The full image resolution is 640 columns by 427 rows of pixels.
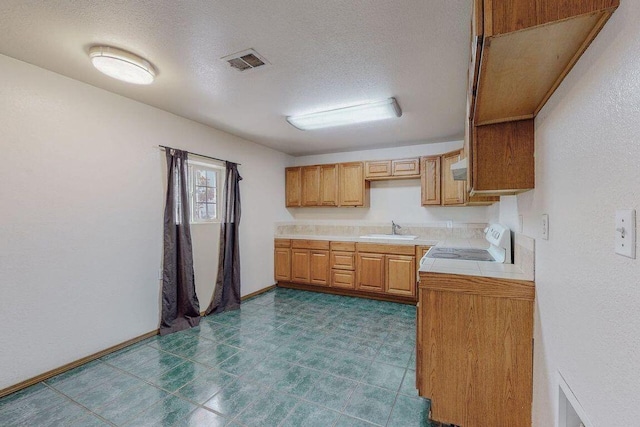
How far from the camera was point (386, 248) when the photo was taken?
3.95m

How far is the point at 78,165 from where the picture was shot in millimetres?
2316

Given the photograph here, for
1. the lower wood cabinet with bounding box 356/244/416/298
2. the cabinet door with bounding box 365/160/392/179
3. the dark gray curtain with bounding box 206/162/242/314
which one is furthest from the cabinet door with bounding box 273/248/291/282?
the cabinet door with bounding box 365/160/392/179

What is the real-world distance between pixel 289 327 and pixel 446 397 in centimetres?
183

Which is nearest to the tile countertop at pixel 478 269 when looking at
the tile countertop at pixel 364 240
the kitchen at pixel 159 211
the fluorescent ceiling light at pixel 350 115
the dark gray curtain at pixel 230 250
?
the kitchen at pixel 159 211

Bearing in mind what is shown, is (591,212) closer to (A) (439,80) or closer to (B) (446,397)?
(B) (446,397)

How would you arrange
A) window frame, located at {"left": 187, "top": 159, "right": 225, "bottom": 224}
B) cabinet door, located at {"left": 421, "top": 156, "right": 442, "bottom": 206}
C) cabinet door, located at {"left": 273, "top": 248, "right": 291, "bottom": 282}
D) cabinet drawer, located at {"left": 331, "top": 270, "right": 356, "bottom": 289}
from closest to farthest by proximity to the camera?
window frame, located at {"left": 187, "top": 159, "right": 225, "bottom": 224} < cabinet door, located at {"left": 421, "top": 156, "right": 442, "bottom": 206} < cabinet drawer, located at {"left": 331, "top": 270, "right": 356, "bottom": 289} < cabinet door, located at {"left": 273, "top": 248, "right": 291, "bottom": 282}

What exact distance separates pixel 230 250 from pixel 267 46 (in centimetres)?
258

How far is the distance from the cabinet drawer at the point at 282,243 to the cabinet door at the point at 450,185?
8.16ft

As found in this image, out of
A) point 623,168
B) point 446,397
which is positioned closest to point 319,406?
point 446,397

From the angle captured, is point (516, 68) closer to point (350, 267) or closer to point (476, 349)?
point (476, 349)

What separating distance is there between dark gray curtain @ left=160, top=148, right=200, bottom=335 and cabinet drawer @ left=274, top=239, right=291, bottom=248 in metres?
1.73

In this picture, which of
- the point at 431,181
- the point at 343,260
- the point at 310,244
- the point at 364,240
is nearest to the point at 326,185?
the point at 310,244

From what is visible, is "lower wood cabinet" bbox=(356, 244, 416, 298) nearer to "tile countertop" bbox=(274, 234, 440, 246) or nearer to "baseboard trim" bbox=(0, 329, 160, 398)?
"tile countertop" bbox=(274, 234, 440, 246)

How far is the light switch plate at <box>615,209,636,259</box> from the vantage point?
0.62 meters
